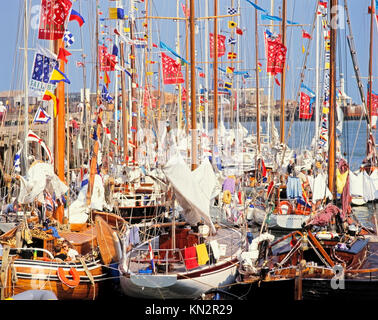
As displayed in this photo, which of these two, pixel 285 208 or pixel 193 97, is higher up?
pixel 193 97

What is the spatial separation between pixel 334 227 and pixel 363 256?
1303 millimetres

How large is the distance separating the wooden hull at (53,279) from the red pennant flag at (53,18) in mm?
6597

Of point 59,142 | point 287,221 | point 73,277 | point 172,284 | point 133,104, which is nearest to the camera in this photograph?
point 172,284

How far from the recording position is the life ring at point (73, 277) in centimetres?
1648

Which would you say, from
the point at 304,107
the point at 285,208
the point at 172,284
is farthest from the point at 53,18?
the point at 304,107

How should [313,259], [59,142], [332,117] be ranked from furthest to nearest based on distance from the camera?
[59,142], [332,117], [313,259]

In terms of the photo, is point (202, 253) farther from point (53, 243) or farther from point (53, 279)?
point (53, 243)

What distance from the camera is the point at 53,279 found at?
16391 millimetres

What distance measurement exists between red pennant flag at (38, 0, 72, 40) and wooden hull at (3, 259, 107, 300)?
660 centimetres

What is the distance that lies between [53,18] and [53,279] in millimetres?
7624

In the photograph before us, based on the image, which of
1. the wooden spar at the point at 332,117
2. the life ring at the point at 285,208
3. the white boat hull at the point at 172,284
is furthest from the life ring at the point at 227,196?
the white boat hull at the point at 172,284

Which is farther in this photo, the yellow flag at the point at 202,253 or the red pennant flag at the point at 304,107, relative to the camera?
the red pennant flag at the point at 304,107

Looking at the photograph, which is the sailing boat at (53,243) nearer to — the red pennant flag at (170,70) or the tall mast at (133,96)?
the red pennant flag at (170,70)

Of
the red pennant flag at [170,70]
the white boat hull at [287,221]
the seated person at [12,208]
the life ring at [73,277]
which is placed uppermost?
the red pennant flag at [170,70]
